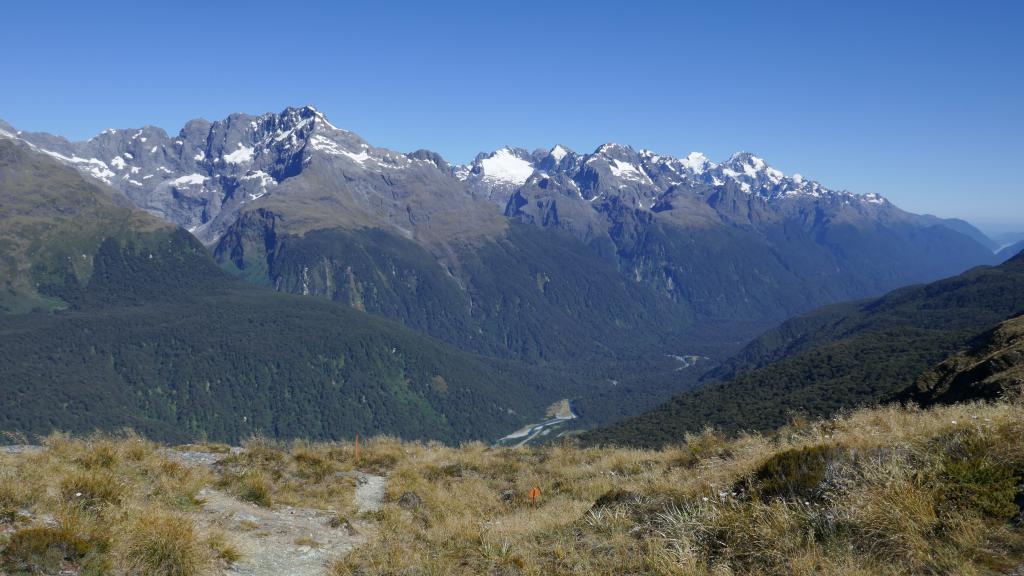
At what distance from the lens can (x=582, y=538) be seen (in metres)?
12.6

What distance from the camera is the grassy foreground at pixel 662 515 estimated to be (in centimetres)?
927

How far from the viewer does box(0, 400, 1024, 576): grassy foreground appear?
927cm

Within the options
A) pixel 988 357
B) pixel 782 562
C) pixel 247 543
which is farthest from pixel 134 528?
pixel 988 357

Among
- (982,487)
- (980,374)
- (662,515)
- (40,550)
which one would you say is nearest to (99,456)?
(40,550)

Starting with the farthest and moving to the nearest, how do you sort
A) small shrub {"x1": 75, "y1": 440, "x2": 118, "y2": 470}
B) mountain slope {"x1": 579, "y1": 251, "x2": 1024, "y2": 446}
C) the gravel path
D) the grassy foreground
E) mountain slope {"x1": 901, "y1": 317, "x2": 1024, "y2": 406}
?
mountain slope {"x1": 579, "y1": 251, "x2": 1024, "y2": 446}
mountain slope {"x1": 901, "y1": 317, "x2": 1024, "y2": 406}
the gravel path
small shrub {"x1": 75, "y1": 440, "x2": 118, "y2": 470}
the grassy foreground

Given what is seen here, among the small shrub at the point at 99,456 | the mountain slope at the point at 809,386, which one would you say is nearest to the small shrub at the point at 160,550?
the small shrub at the point at 99,456

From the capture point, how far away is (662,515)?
11859mm

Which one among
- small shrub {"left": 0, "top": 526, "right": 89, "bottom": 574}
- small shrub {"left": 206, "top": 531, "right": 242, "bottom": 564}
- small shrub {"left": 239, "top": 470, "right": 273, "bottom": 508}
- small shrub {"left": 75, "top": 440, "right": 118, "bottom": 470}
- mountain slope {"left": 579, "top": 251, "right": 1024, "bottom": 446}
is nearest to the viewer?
small shrub {"left": 0, "top": 526, "right": 89, "bottom": 574}

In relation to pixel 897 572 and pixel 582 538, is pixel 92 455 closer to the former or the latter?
pixel 582 538

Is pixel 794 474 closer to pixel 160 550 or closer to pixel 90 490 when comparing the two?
pixel 160 550

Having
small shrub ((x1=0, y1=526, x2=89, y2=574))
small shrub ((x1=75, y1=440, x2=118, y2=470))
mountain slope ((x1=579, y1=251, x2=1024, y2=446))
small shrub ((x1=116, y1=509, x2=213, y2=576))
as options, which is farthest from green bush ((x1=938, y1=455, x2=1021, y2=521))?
mountain slope ((x1=579, y1=251, x2=1024, y2=446))

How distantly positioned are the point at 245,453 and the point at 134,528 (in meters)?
12.6

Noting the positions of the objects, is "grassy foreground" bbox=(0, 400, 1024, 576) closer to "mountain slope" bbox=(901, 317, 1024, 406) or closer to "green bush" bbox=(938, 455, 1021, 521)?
"green bush" bbox=(938, 455, 1021, 521)

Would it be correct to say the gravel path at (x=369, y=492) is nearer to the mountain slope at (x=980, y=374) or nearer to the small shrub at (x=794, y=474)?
the small shrub at (x=794, y=474)
